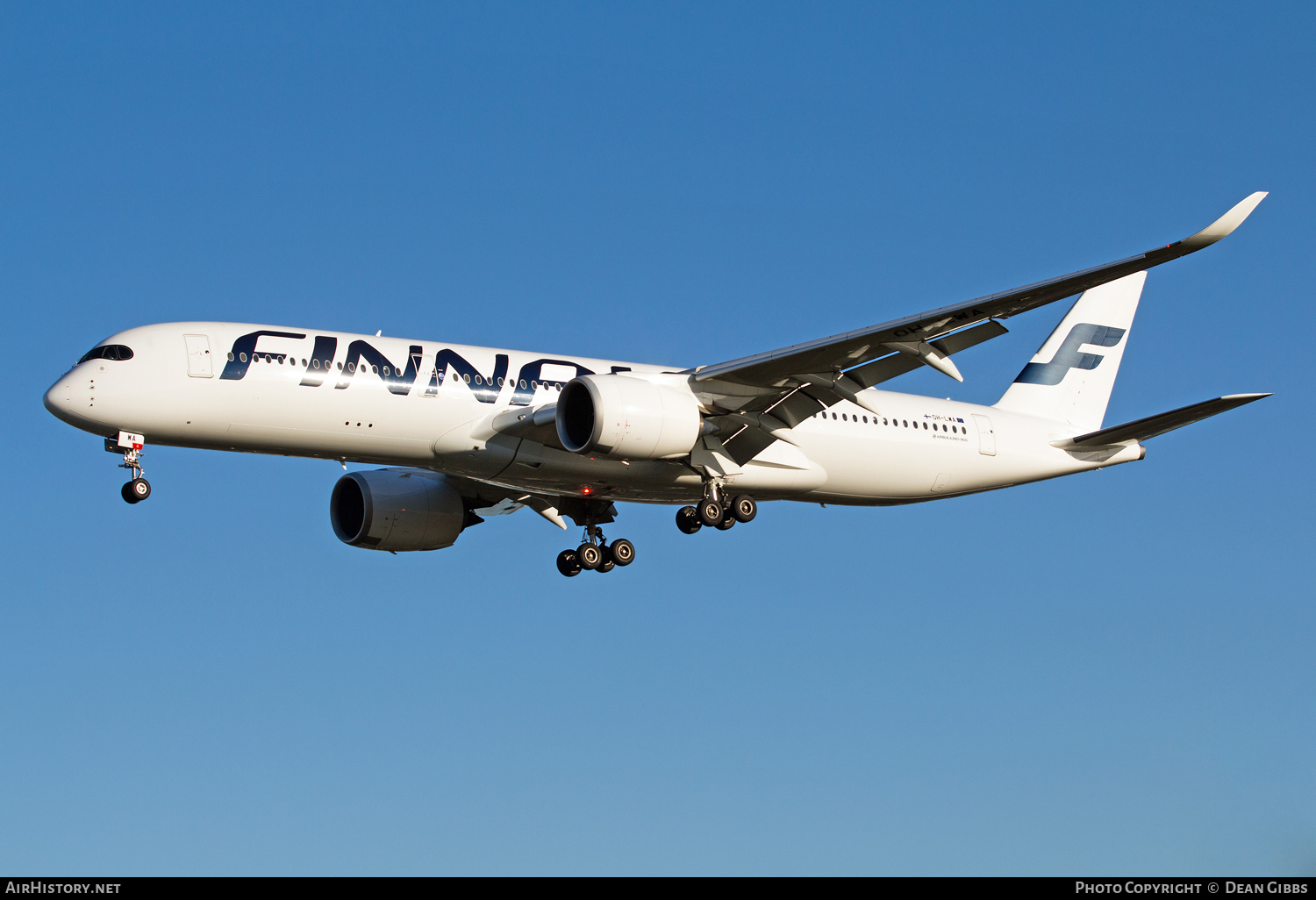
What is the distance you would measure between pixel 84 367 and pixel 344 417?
515cm

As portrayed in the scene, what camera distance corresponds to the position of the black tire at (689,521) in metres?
32.3

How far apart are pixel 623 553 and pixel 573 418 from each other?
6.87m

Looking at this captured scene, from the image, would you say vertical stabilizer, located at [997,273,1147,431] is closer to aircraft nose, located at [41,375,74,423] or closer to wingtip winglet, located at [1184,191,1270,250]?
wingtip winglet, located at [1184,191,1270,250]

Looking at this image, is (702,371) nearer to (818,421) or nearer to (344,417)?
(818,421)

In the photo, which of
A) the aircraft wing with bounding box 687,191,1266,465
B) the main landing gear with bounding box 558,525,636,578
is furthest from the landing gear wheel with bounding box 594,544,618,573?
the aircraft wing with bounding box 687,191,1266,465

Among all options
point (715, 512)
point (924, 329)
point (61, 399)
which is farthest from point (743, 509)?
point (61, 399)

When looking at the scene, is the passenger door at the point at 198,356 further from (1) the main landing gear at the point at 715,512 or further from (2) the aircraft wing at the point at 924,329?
(1) the main landing gear at the point at 715,512

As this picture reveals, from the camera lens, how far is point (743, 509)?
1264 inches

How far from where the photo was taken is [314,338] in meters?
28.7

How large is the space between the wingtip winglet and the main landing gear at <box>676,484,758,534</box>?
1201cm

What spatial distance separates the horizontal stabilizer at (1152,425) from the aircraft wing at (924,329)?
5085mm

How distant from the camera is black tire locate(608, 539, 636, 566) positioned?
35062mm

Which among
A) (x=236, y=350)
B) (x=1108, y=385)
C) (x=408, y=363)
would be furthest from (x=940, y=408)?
(x=236, y=350)

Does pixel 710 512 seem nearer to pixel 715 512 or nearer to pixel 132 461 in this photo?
pixel 715 512
